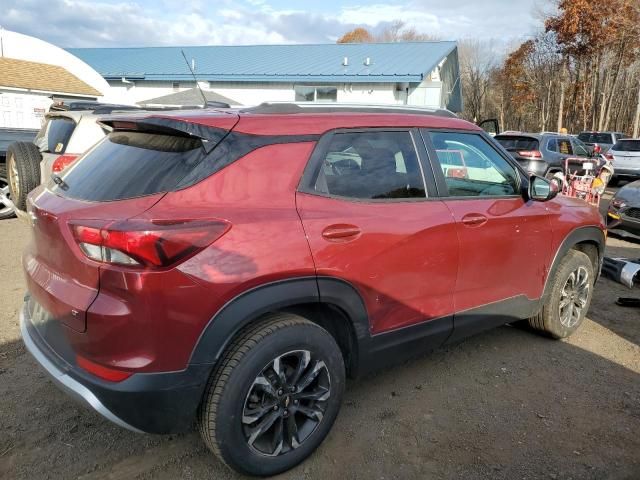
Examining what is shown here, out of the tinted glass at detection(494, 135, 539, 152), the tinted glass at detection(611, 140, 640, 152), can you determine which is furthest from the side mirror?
the tinted glass at detection(611, 140, 640, 152)

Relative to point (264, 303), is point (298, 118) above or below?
above

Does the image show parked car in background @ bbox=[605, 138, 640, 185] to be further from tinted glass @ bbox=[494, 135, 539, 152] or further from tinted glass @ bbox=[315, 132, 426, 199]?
tinted glass @ bbox=[315, 132, 426, 199]

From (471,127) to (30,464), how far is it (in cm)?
327

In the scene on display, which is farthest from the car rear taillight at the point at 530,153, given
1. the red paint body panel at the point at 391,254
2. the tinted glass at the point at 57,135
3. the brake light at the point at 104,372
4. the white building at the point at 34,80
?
the white building at the point at 34,80

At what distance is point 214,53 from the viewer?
28328mm

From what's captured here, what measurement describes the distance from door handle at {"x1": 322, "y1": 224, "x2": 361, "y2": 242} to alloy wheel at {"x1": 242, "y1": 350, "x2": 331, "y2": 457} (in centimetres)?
57

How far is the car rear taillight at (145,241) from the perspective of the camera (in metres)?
2.04

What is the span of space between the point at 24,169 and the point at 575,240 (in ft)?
18.1

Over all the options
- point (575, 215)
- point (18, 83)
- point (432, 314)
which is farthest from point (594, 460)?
point (18, 83)

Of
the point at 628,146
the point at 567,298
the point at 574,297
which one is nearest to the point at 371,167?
the point at 567,298

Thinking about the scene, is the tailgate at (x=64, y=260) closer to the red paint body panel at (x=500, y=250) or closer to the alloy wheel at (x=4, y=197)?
the red paint body panel at (x=500, y=250)

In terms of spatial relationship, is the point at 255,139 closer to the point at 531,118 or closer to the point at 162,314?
the point at 162,314

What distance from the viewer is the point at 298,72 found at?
2347 centimetres

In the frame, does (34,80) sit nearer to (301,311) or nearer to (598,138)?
(301,311)
